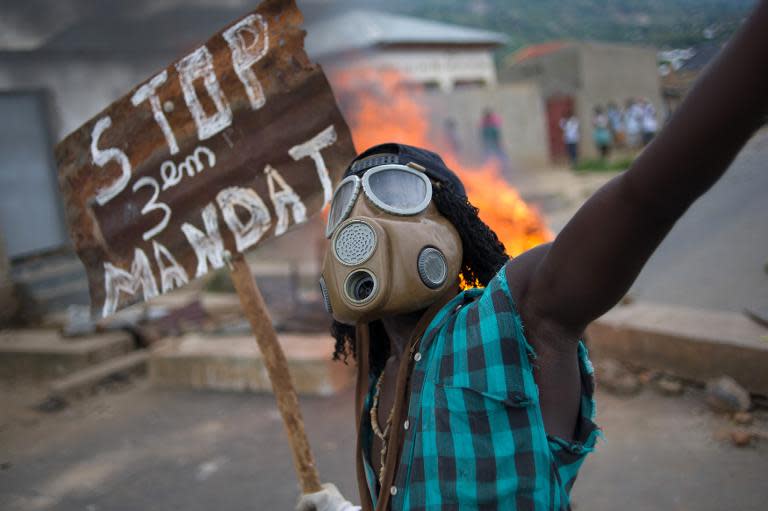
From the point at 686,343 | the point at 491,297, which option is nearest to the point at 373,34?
the point at 686,343

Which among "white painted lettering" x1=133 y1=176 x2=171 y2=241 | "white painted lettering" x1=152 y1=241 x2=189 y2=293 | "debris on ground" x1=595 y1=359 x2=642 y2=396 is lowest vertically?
"debris on ground" x1=595 y1=359 x2=642 y2=396

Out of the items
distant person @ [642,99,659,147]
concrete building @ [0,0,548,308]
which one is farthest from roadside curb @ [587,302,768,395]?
distant person @ [642,99,659,147]

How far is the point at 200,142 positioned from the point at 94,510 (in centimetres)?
278

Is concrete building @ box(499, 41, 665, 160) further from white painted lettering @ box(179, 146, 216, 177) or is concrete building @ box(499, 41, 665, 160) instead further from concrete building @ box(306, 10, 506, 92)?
white painted lettering @ box(179, 146, 216, 177)

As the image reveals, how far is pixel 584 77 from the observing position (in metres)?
20.2

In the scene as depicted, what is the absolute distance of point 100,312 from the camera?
3082 mm

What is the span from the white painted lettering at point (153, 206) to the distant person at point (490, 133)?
1434 cm

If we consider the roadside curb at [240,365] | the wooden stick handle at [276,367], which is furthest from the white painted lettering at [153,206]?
the roadside curb at [240,365]

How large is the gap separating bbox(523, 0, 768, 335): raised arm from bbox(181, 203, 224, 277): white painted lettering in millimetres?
1771

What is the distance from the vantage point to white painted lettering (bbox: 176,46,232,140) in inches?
109

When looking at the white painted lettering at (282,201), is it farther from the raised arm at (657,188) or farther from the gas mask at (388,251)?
the raised arm at (657,188)

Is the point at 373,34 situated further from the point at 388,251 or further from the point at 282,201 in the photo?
the point at 388,251

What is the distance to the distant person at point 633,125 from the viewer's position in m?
19.0

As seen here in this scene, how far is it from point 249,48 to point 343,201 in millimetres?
1268
